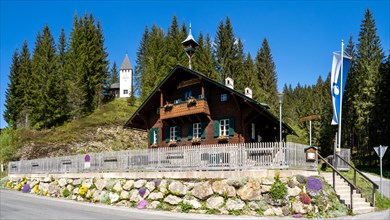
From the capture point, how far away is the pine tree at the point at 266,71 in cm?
7188

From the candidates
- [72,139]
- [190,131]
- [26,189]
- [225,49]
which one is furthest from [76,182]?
[225,49]

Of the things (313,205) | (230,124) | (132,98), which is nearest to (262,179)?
(313,205)

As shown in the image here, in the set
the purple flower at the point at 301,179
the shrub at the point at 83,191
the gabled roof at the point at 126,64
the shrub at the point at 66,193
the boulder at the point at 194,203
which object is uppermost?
the gabled roof at the point at 126,64

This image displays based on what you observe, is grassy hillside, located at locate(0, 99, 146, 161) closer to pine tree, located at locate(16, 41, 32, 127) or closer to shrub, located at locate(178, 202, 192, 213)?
pine tree, located at locate(16, 41, 32, 127)

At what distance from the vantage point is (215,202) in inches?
594

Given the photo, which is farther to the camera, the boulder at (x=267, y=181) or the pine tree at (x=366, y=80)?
the pine tree at (x=366, y=80)

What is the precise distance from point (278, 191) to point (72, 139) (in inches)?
1558

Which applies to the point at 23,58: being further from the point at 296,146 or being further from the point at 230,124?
the point at 296,146

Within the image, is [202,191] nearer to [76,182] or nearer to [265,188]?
[265,188]

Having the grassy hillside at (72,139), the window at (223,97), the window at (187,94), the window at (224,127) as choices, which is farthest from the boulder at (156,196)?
the grassy hillside at (72,139)

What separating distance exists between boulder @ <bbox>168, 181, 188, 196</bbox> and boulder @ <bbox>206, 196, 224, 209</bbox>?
159cm

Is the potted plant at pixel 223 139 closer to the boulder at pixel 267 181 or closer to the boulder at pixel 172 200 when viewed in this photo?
the boulder at pixel 172 200

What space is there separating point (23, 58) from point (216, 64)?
4415cm

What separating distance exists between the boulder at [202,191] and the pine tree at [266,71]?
52.6 metres
